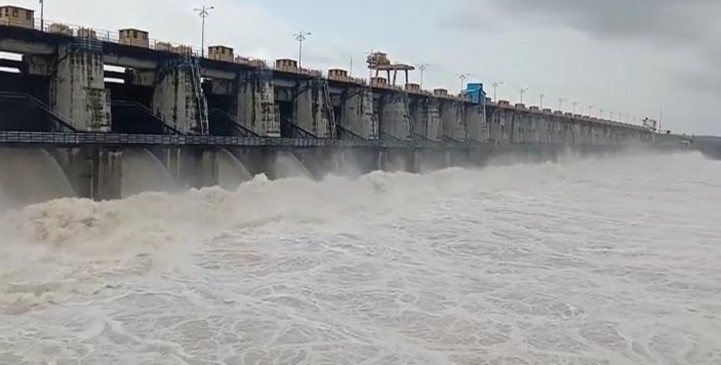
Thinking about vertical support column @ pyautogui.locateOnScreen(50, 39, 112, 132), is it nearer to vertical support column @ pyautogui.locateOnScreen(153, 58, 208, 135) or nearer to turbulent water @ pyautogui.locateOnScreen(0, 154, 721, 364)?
turbulent water @ pyautogui.locateOnScreen(0, 154, 721, 364)

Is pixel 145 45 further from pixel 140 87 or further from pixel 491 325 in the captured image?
pixel 491 325

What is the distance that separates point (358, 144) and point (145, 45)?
16375 millimetres

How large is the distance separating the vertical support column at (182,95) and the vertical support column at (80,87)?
4965 millimetres

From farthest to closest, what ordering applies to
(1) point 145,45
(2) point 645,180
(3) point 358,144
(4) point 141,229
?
(2) point 645,180
(3) point 358,144
(1) point 145,45
(4) point 141,229

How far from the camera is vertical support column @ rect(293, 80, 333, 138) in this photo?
40562mm

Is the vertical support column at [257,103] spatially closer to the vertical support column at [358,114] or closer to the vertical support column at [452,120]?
the vertical support column at [358,114]

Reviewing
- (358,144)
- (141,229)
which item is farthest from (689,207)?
(141,229)

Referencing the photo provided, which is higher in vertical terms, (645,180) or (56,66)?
(56,66)

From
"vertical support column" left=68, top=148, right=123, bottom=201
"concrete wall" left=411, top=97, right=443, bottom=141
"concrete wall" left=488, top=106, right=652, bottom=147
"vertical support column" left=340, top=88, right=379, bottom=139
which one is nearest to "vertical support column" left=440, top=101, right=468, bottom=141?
"concrete wall" left=411, top=97, right=443, bottom=141

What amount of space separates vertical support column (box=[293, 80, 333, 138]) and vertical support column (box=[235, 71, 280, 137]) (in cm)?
509

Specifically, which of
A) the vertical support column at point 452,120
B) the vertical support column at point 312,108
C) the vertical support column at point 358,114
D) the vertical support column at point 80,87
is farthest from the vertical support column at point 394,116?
the vertical support column at point 80,87

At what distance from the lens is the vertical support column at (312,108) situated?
4056 centimetres

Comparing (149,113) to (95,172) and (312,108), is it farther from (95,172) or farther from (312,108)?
(312,108)

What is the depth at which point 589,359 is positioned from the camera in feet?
39.2
